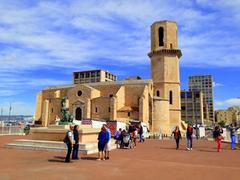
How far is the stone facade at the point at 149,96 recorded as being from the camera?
43375 millimetres

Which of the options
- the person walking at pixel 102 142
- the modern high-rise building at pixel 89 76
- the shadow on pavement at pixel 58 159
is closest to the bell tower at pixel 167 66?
the person walking at pixel 102 142

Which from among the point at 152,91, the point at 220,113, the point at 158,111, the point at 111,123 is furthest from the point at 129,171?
the point at 220,113

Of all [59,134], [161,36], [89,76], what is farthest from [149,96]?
[89,76]

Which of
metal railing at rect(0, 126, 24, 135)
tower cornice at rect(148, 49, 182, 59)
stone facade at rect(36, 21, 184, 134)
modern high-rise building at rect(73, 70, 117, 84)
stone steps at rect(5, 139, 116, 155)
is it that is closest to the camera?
stone steps at rect(5, 139, 116, 155)

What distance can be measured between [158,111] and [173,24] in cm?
1700

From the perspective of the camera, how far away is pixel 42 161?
9734 millimetres

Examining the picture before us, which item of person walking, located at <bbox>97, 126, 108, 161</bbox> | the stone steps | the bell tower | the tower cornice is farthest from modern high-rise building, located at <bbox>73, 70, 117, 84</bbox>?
person walking, located at <bbox>97, 126, 108, 161</bbox>

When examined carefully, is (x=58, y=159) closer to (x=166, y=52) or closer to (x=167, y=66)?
(x=167, y=66)

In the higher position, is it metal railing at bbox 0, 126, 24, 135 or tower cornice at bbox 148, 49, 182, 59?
tower cornice at bbox 148, 49, 182, 59

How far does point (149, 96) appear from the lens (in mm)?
44656

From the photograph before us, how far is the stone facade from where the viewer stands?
43.4 meters

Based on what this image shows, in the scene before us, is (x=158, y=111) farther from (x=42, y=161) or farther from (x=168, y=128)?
(x=42, y=161)

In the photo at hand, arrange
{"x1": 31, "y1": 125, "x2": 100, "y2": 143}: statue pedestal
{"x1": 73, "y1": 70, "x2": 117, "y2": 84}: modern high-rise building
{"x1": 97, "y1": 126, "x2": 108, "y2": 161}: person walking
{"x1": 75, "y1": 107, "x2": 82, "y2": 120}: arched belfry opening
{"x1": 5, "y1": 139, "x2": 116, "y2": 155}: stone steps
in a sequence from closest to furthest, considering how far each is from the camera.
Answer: {"x1": 97, "y1": 126, "x2": 108, "y2": 161}: person walking, {"x1": 5, "y1": 139, "x2": 116, "y2": 155}: stone steps, {"x1": 31, "y1": 125, "x2": 100, "y2": 143}: statue pedestal, {"x1": 75, "y1": 107, "x2": 82, "y2": 120}: arched belfry opening, {"x1": 73, "y1": 70, "x2": 117, "y2": 84}: modern high-rise building

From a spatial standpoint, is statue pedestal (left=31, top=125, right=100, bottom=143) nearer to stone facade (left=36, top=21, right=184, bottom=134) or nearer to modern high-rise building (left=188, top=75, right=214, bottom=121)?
stone facade (left=36, top=21, right=184, bottom=134)
